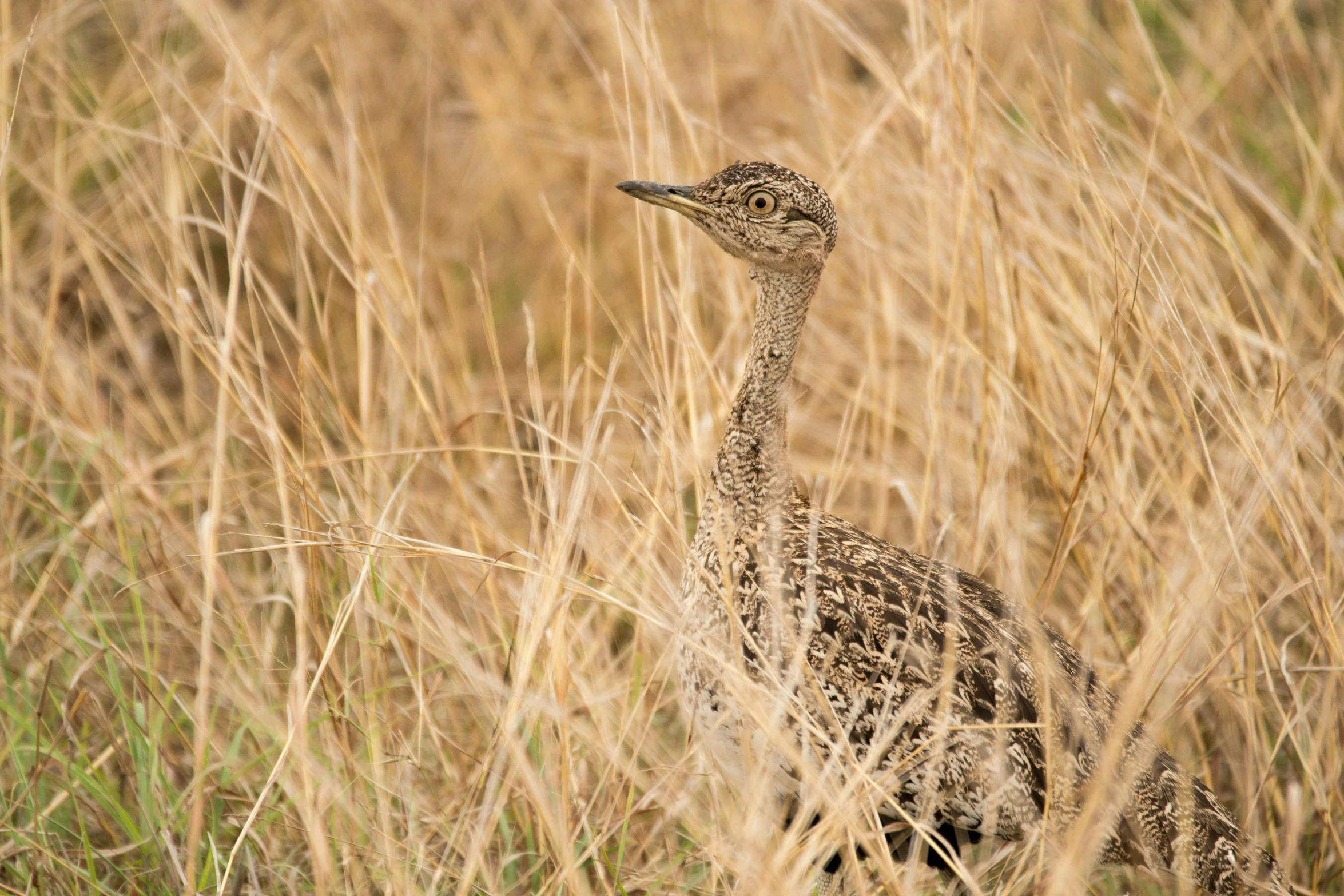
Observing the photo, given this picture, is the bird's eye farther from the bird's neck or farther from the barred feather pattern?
the barred feather pattern

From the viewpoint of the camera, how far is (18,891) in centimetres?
275

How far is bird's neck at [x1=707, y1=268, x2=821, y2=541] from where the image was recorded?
299 cm

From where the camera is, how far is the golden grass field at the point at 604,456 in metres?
2.84

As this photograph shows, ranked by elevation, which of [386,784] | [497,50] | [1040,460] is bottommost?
[386,784]

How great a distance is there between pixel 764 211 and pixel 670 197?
0.73 ft

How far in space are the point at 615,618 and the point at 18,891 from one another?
166 centimetres

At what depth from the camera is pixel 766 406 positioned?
118 inches

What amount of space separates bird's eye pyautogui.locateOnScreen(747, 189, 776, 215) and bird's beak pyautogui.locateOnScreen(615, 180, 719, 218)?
0.27ft

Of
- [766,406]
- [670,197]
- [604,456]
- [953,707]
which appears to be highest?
[670,197]

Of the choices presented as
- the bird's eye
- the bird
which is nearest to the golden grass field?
the bird

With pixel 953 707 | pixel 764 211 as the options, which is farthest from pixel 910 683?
pixel 764 211

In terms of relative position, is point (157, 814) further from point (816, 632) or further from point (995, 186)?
point (995, 186)

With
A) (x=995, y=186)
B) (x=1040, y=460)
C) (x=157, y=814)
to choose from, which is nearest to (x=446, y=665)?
(x=157, y=814)

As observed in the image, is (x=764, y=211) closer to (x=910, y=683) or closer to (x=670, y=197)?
(x=670, y=197)
